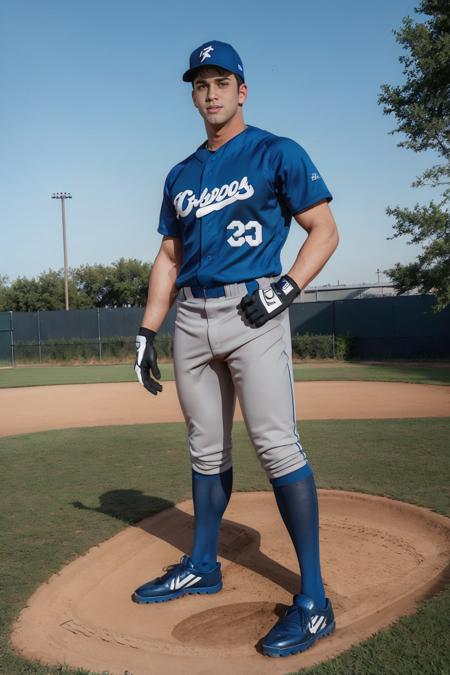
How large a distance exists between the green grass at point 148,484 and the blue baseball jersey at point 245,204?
4.85 feet

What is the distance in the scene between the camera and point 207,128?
2.89 metres

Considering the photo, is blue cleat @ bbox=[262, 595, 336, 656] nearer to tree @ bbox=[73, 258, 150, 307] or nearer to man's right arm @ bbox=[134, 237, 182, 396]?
man's right arm @ bbox=[134, 237, 182, 396]

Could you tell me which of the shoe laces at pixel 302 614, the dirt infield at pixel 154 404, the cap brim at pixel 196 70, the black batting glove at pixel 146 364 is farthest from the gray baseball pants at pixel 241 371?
the dirt infield at pixel 154 404

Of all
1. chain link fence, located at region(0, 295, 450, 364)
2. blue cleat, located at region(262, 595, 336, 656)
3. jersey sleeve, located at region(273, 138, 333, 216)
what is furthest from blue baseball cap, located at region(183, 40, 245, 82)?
chain link fence, located at region(0, 295, 450, 364)

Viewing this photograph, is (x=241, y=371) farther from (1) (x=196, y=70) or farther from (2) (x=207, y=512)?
(1) (x=196, y=70)

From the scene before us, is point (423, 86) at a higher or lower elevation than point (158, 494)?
higher

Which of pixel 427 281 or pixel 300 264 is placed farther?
pixel 427 281

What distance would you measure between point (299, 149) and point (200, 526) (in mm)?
1697

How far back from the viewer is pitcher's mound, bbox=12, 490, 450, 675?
2.35 metres

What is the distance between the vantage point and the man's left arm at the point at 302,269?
2.58 meters

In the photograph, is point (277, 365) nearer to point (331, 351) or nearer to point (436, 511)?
point (436, 511)

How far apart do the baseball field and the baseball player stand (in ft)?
0.70

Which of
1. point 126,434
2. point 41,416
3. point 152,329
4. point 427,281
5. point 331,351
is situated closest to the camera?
point 152,329

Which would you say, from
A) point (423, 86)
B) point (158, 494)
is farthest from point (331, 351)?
point (158, 494)
